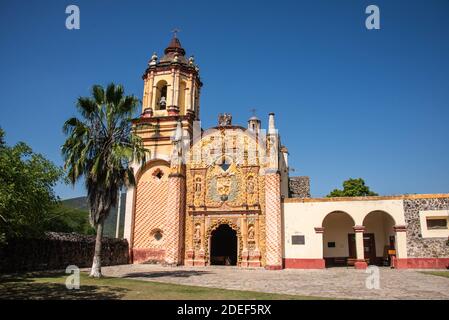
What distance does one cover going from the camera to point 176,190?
2477 cm

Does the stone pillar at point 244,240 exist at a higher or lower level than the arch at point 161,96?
lower

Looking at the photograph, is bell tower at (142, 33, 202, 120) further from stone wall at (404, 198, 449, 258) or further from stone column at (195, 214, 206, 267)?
stone wall at (404, 198, 449, 258)

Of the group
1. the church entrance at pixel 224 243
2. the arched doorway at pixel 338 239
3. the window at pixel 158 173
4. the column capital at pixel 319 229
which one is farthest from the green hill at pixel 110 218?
the arched doorway at pixel 338 239

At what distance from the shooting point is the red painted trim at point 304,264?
2247cm

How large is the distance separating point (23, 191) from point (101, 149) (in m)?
3.60

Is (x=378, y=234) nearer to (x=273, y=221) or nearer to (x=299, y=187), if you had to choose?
(x=273, y=221)

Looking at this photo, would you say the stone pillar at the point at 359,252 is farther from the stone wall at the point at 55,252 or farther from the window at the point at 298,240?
the stone wall at the point at 55,252

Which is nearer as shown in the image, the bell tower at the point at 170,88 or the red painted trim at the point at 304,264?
the red painted trim at the point at 304,264

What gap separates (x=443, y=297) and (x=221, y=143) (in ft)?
58.9

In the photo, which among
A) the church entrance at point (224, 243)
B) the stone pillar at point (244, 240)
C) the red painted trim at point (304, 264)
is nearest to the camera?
the red painted trim at point (304, 264)

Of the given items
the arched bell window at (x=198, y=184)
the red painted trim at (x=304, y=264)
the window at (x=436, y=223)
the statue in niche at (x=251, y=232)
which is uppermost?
the arched bell window at (x=198, y=184)

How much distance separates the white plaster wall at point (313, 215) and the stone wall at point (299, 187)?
12.8m

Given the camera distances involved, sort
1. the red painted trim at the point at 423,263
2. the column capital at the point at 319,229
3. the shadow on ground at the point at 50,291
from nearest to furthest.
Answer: the shadow on ground at the point at 50,291, the red painted trim at the point at 423,263, the column capital at the point at 319,229
